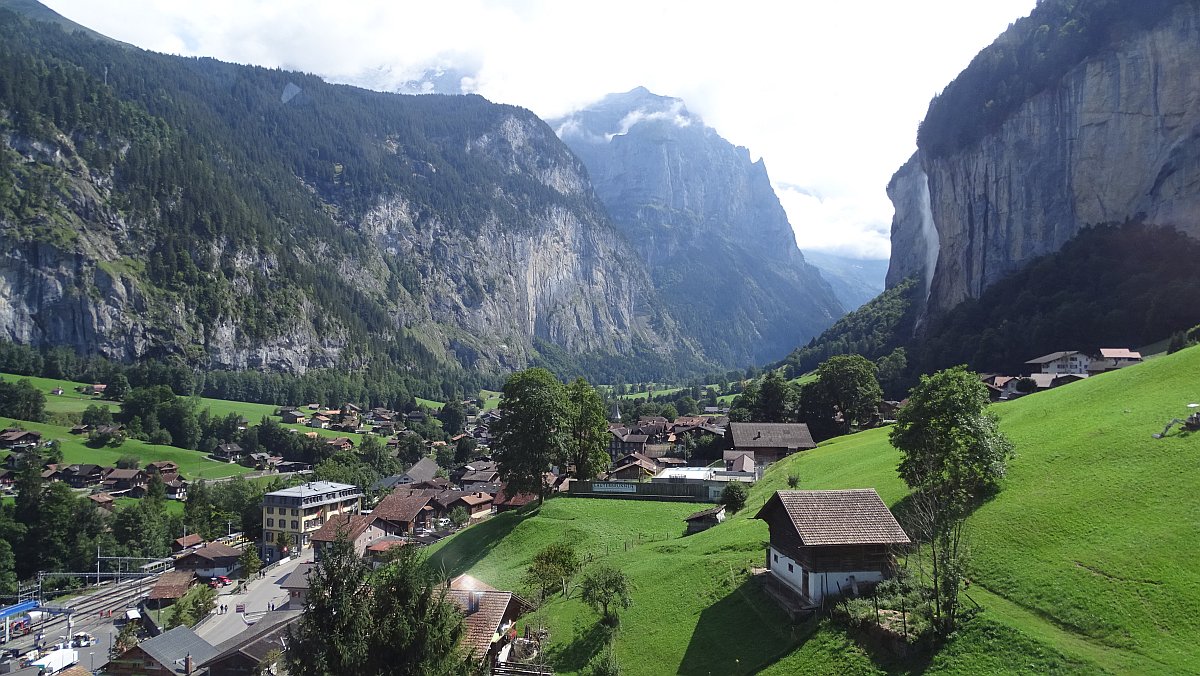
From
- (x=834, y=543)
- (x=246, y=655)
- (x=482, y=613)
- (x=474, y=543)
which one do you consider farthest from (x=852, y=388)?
(x=246, y=655)

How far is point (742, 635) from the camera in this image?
25172 mm

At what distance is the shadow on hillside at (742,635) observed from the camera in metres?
23.5

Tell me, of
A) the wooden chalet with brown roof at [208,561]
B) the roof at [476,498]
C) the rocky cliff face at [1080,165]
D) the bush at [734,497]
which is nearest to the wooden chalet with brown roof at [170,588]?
the wooden chalet with brown roof at [208,561]

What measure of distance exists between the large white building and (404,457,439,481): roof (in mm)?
15389

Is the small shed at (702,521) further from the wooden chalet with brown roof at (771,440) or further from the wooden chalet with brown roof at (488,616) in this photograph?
the wooden chalet with brown roof at (771,440)

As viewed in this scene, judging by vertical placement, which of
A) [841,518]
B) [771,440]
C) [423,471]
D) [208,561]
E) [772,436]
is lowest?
[208,561]

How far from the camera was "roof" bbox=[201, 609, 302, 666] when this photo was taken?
36.7 m

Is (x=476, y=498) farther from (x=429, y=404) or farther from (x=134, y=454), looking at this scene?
(x=429, y=404)

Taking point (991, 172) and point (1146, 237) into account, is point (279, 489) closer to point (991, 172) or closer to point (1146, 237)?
point (1146, 237)

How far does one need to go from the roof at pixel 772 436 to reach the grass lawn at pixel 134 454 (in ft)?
274

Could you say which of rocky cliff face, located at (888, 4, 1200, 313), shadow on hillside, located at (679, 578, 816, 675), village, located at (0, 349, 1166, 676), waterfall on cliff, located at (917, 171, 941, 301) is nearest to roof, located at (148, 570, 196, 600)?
village, located at (0, 349, 1166, 676)

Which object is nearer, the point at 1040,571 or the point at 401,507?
the point at 1040,571

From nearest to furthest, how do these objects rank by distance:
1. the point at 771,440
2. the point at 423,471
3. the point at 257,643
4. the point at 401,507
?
the point at 257,643 < the point at 771,440 < the point at 401,507 < the point at 423,471

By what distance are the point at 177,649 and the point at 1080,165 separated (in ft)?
434
